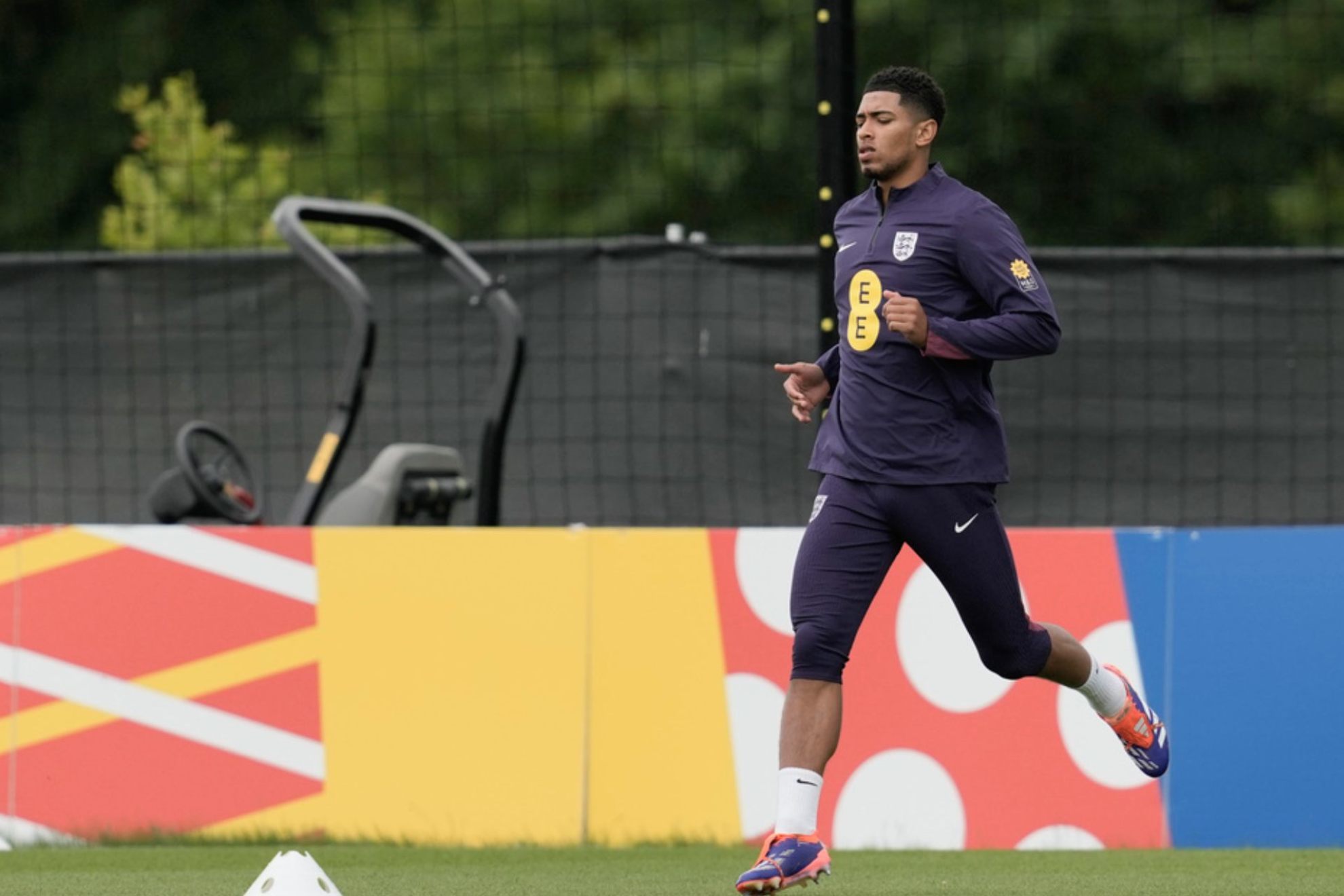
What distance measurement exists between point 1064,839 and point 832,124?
257 cm

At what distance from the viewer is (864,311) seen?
6.09m

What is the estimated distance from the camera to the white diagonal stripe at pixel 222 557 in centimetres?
799

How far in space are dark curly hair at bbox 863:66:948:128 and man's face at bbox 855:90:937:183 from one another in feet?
0.06

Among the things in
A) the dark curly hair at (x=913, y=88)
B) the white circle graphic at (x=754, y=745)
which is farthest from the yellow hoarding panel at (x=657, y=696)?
the dark curly hair at (x=913, y=88)

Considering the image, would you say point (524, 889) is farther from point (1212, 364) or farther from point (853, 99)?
point (1212, 364)

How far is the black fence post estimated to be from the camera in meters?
8.23

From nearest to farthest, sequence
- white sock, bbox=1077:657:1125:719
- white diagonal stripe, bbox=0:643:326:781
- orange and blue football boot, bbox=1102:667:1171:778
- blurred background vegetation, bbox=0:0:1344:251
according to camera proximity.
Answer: white sock, bbox=1077:657:1125:719 < orange and blue football boot, bbox=1102:667:1171:778 < white diagonal stripe, bbox=0:643:326:781 < blurred background vegetation, bbox=0:0:1344:251

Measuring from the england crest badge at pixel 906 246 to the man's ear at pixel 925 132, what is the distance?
0.25 m

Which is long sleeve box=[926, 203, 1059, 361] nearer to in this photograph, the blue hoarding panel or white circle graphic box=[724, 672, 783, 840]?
the blue hoarding panel

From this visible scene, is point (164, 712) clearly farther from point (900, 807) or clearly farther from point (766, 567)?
point (900, 807)

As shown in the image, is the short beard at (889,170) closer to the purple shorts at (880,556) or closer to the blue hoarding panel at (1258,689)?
the purple shorts at (880,556)

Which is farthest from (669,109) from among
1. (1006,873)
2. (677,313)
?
(1006,873)

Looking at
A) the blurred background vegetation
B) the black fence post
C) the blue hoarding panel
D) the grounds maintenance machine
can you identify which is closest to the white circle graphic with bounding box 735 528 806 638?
the black fence post

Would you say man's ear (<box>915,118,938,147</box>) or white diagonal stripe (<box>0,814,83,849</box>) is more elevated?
man's ear (<box>915,118,938,147</box>)
